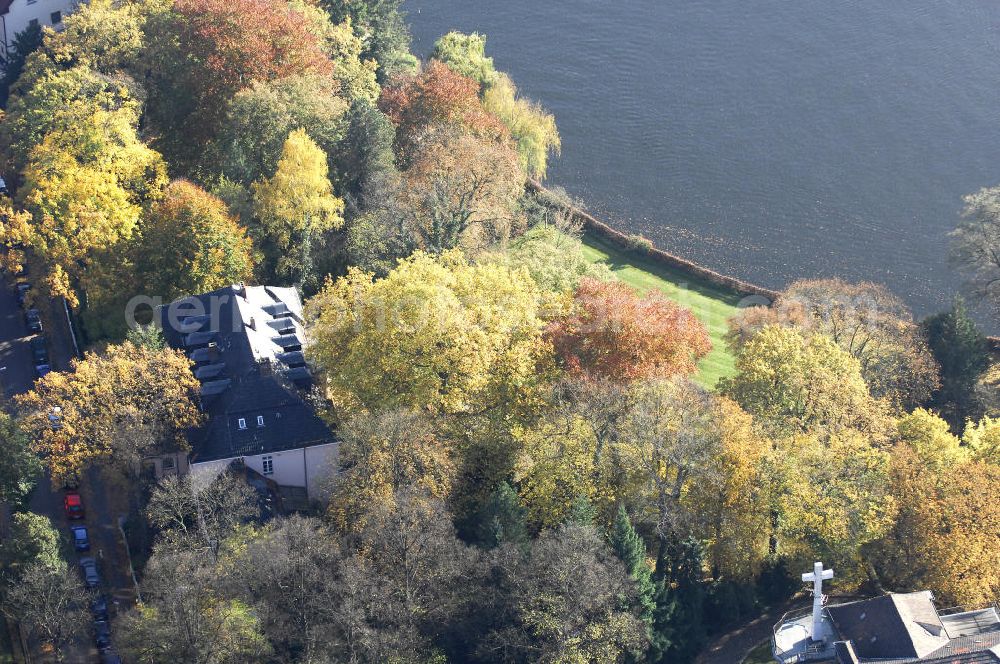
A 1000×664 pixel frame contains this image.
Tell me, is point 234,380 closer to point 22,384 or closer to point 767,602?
point 22,384

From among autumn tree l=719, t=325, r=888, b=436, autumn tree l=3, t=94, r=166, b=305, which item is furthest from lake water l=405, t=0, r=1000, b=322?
autumn tree l=3, t=94, r=166, b=305

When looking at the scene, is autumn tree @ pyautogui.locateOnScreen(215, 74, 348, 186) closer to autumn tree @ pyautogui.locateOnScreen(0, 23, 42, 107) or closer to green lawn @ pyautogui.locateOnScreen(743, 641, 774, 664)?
autumn tree @ pyautogui.locateOnScreen(0, 23, 42, 107)

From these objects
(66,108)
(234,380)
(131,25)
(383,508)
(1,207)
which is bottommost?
(383,508)

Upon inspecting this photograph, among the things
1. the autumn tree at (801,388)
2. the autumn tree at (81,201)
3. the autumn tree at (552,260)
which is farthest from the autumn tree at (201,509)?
the autumn tree at (801,388)

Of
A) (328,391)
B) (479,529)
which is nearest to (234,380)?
(328,391)

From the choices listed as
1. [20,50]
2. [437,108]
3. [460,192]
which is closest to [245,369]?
[460,192]

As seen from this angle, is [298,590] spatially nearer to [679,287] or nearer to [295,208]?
[295,208]
